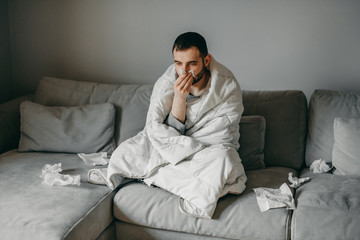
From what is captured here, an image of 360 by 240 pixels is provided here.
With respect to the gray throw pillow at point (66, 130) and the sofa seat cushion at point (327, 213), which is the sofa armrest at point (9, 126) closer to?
the gray throw pillow at point (66, 130)

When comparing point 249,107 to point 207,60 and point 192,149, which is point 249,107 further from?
point 192,149

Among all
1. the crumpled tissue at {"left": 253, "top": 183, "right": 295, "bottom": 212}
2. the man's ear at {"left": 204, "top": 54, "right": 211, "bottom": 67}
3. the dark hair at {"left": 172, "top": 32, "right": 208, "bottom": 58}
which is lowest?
the crumpled tissue at {"left": 253, "top": 183, "right": 295, "bottom": 212}

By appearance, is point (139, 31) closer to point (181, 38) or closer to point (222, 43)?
point (222, 43)

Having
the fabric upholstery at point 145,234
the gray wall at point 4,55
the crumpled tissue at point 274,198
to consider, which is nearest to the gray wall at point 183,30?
the gray wall at point 4,55

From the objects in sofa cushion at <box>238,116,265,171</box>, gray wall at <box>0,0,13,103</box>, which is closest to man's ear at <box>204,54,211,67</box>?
sofa cushion at <box>238,116,265,171</box>

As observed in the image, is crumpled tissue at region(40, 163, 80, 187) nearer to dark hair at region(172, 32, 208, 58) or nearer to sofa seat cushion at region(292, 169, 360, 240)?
dark hair at region(172, 32, 208, 58)

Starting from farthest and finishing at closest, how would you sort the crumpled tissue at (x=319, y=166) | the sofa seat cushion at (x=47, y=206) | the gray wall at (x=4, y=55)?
the gray wall at (x=4, y=55), the crumpled tissue at (x=319, y=166), the sofa seat cushion at (x=47, y=206)

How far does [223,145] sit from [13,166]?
119cm

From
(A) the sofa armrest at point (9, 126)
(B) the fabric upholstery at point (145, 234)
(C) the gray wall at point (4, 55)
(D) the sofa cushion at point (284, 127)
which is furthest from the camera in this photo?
(C) the gray wall at point (4, 55)

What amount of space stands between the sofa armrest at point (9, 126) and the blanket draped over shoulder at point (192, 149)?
2.70 feet

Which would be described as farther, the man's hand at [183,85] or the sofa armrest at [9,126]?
the sofa armrest at [9,126]

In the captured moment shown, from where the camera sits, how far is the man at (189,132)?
6.44 feet

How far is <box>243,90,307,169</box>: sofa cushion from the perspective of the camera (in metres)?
2.38

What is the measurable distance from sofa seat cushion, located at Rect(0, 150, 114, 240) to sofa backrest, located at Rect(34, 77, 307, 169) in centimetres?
48
